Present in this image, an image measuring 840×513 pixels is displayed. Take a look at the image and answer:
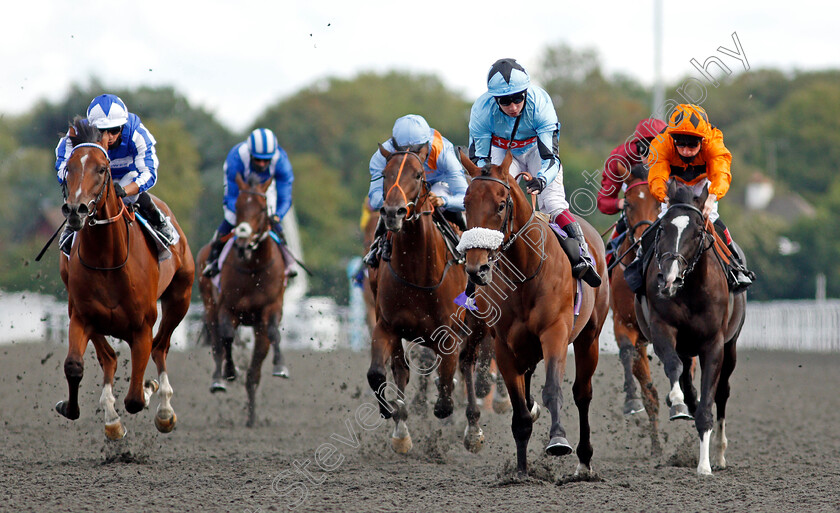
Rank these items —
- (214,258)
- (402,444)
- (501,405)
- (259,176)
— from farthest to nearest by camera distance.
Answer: (214,258) < (259,176) < (501,405) < (402,444)

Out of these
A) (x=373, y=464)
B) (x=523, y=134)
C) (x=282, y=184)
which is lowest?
(x=373, y=464)

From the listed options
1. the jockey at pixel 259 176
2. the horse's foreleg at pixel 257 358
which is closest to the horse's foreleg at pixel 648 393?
the horse's foreleg at pixel 257 358

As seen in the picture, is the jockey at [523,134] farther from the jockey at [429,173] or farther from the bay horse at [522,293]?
the jockey at [429,173]

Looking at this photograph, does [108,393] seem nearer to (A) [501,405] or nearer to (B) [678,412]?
(A) [501,405]

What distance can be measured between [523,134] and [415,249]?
120 centimetres

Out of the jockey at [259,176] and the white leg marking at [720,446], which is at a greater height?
the jockey at [259,176]

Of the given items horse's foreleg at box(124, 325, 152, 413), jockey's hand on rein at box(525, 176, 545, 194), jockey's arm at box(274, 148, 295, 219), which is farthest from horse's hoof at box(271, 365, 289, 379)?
jockey's hand on rein at box(525, 176, 545, 194)

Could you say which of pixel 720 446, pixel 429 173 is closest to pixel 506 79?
pixel 429 173

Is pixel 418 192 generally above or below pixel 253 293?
above

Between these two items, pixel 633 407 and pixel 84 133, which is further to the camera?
pixel 633 407

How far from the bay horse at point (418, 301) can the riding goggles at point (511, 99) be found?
74 centimetres

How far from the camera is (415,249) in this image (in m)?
7.65

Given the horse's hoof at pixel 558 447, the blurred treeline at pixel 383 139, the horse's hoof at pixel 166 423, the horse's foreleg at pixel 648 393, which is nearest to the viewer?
the horse's hoof at pixel 558 447

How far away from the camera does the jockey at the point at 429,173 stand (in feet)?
25.9
